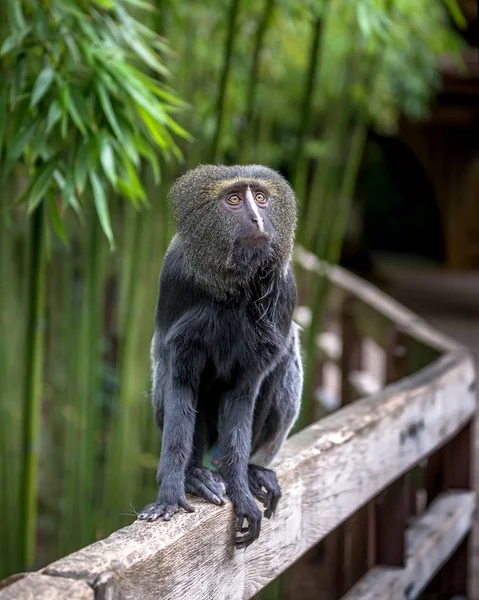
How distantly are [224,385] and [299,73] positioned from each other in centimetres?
435

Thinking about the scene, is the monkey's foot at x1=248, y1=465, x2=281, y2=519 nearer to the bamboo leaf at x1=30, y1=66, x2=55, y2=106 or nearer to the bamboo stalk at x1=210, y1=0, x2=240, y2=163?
the bamboo leaf at x1=30, y1=66, x2=55, y2=106

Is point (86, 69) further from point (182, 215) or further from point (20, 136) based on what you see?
point (182, 215)

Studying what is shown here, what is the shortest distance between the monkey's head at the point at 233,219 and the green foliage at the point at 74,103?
428 mm

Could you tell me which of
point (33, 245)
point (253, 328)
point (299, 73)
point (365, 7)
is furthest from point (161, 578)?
point (299, 73)

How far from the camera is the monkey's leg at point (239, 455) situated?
5.35ft

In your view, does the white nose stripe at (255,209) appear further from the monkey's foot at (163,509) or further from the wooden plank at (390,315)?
the wooden plank at (390,315)

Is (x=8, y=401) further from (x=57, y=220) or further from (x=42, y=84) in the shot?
(x=42, y=84)

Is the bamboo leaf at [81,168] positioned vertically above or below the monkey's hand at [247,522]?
above

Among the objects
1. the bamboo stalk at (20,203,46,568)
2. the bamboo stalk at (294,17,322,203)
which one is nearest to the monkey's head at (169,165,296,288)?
the bamboo stalk at (20,203,46,568)

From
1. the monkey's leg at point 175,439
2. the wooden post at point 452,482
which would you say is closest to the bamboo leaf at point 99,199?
the monkey's leg at point 175,439

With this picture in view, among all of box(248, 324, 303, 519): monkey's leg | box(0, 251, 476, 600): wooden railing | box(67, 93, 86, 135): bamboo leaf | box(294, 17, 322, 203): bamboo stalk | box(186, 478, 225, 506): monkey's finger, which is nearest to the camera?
box(0, 251, 476, 600): wooden railing

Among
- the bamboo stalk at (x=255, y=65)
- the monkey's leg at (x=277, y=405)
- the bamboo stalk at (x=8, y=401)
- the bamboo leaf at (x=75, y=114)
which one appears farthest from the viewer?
the bamboo stalk at (x=8, y=401)

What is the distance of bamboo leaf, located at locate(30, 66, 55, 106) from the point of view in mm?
2068

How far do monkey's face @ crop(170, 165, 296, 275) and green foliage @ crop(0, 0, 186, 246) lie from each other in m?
0.43
